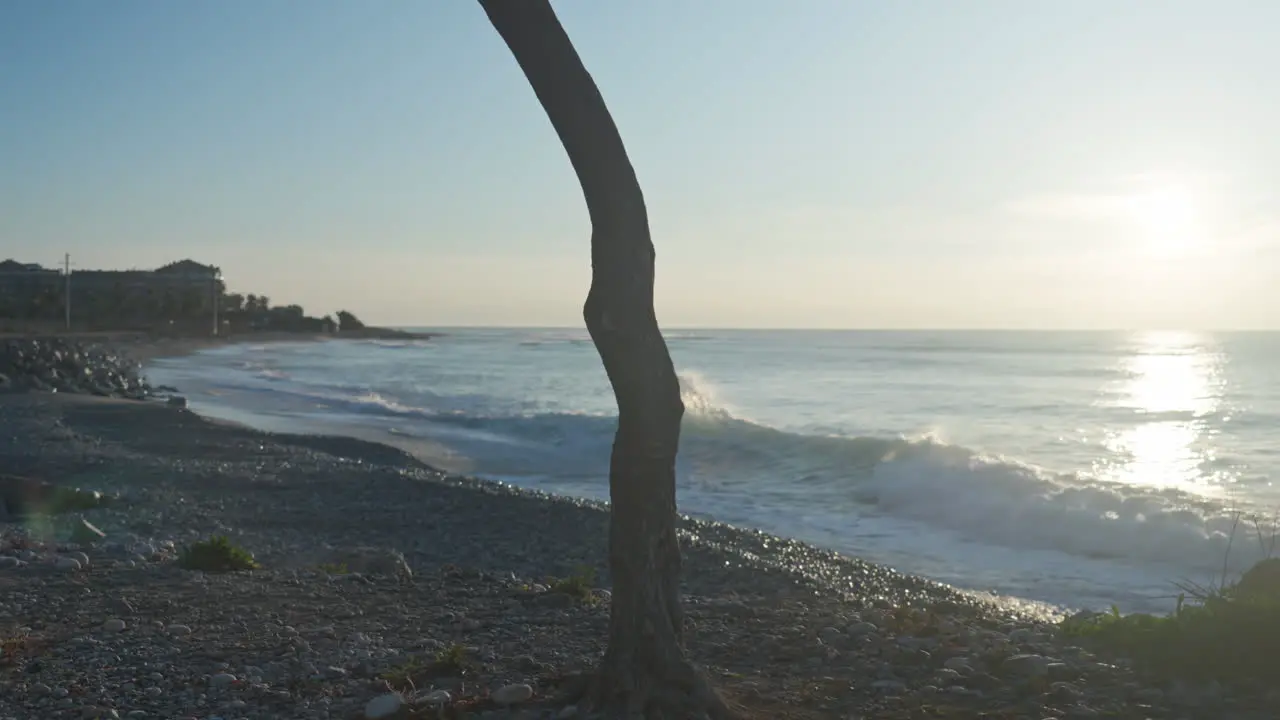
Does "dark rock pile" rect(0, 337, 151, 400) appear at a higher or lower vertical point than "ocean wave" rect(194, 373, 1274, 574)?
higher

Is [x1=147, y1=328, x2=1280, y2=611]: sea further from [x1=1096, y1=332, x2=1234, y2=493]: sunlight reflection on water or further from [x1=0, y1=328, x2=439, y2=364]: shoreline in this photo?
[x1=0, y1=328, x2=439, y2=364]: shoreline

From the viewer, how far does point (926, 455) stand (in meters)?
19.4

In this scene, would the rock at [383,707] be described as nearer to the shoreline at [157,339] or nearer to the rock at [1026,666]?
the rock at [1026,666]

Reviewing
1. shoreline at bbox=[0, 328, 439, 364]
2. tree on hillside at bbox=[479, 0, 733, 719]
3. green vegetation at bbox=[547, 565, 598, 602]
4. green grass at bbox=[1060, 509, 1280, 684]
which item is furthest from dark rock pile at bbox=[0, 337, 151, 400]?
green grass at bbox=[1060, 509, 1280, 684]

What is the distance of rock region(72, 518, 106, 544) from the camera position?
30.1ft

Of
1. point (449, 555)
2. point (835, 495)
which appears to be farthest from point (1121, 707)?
point (835, 495)

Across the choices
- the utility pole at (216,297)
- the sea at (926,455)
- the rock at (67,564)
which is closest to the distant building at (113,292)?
the utility pole at (216,297)

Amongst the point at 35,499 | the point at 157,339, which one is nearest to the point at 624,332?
the point at 35,499

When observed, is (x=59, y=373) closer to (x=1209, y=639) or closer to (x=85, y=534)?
(x=85, y=534)

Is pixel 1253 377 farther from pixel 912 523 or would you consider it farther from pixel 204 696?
pixel 204 696

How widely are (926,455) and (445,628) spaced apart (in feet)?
48.1

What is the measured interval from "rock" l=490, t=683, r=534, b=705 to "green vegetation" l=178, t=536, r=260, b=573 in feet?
13.8

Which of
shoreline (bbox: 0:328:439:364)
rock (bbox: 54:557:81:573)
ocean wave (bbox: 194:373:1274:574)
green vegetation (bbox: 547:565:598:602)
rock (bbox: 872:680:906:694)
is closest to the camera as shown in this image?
rock (bbox: 872:680:906:694)

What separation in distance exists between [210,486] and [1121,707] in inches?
456
